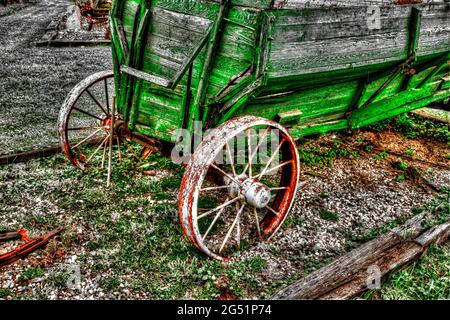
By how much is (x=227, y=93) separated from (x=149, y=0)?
1.08 metres

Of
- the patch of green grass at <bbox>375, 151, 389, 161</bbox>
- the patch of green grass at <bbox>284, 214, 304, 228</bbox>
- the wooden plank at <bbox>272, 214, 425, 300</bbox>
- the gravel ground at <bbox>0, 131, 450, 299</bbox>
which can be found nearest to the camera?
the wooden plank at <bbox>272, 214, 425, 300</bbox>

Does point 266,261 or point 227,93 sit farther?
point 266,261

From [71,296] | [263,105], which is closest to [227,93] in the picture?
[263,105]

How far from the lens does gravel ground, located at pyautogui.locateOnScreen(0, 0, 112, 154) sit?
17.6 ft

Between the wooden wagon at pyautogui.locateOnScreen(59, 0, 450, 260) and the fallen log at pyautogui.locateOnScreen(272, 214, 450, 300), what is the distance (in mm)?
703

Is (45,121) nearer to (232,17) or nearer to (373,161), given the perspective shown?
(232,17)

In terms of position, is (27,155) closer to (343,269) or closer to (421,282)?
(343,269)

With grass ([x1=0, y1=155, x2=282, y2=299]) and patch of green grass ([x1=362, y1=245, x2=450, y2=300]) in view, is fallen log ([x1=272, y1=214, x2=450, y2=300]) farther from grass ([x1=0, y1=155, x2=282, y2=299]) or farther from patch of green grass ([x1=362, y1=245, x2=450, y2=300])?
grass ([x1=0, y1=155, x2=282, y2=299])

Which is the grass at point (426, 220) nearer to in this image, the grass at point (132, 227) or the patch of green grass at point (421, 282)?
the grass at point (132, 227)

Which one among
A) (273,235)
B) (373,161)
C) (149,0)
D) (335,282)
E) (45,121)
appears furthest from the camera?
(45,121)

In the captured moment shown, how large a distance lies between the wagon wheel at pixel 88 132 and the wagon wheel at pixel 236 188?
49.6 inches

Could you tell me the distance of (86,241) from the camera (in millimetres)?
3516

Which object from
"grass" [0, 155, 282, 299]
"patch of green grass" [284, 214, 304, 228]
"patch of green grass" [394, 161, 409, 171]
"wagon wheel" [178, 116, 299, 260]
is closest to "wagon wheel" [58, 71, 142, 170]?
"grass" [0, 155, 282, 299]

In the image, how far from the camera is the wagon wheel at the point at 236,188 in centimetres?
294
